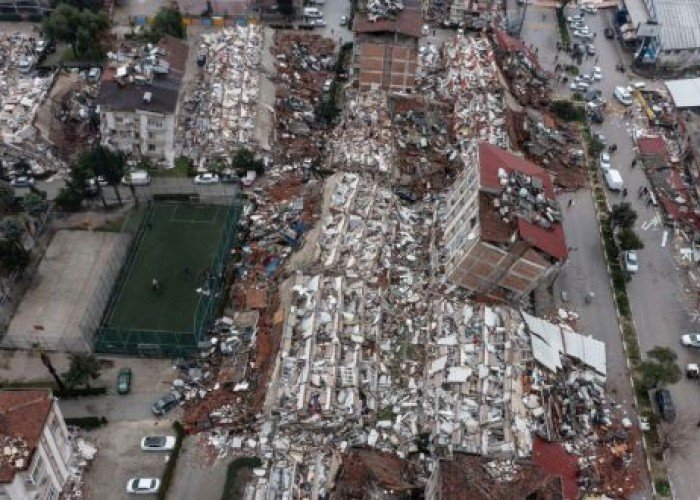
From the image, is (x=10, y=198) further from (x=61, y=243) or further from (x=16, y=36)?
(x=16, y=36)

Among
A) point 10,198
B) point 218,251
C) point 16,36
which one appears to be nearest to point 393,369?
point 218,251

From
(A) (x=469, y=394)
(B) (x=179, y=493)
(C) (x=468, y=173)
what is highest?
(C) (x=468, y=173)

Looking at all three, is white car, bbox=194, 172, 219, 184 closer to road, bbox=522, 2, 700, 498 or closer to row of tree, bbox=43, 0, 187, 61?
row of tree, bbox=43, 0, 187, 61

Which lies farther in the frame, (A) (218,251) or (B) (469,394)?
(A) (218,251)

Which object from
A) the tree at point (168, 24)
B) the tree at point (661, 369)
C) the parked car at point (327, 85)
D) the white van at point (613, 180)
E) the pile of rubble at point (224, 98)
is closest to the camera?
the tree at point (661, 369)

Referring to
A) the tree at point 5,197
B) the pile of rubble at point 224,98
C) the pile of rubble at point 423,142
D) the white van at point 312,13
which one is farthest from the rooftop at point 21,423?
the white van at point 312,13

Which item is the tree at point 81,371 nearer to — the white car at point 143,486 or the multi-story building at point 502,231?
the white car at point 143,486
